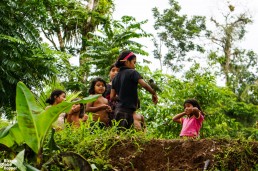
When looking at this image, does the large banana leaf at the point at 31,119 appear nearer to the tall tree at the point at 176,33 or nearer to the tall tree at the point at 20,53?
the tall tree at the point at 20,53

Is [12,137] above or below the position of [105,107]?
below

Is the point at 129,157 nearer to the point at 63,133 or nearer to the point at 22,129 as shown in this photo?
the point at 63,133

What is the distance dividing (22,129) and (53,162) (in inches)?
10.7

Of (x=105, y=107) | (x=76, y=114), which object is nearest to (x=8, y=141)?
(x=105, y=107)

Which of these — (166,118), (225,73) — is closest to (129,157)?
(166,118)

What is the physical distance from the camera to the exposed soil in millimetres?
2969

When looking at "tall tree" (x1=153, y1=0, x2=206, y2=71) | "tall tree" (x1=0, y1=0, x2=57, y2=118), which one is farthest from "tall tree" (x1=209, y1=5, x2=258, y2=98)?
"tall tree" (x1=0, y1=0, x2=57, y2=118)

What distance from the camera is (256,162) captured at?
3.07 metres

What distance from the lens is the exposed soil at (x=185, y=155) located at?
2969 millimetres

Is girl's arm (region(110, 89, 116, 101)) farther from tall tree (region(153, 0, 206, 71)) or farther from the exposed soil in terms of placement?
tall tree (region(153, 0, 206, 71))

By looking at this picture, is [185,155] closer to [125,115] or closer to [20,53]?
[125,115]

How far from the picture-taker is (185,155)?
3076mm

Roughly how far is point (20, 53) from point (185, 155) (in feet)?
21.3

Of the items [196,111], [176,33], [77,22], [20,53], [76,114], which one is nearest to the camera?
[76,114]
